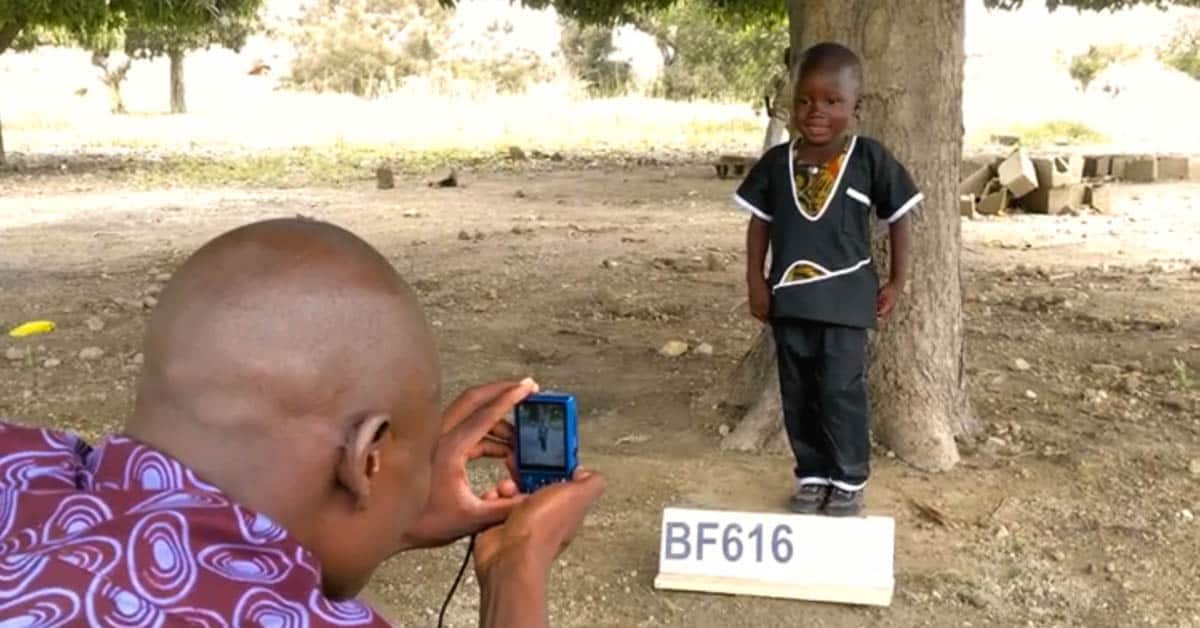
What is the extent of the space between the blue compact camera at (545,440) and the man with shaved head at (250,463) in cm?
71

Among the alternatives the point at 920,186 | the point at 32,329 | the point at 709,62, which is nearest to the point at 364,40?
the point at 709,62

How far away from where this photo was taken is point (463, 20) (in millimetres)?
52781

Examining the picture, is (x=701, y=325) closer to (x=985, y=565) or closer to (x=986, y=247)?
(x=985, y=565)

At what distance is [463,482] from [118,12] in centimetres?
1450

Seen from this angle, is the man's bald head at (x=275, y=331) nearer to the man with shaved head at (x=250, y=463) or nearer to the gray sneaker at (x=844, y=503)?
the man with shaved head at (x=250, y=463)

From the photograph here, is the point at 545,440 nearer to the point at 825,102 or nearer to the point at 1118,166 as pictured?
the point at 825,102

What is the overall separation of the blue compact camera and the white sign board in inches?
59.3

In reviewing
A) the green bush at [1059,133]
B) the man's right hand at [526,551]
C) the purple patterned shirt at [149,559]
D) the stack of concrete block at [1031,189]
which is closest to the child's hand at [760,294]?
the man's right hand at [526,551]

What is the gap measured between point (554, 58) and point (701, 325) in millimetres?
41272

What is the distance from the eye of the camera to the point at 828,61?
11.2 feet

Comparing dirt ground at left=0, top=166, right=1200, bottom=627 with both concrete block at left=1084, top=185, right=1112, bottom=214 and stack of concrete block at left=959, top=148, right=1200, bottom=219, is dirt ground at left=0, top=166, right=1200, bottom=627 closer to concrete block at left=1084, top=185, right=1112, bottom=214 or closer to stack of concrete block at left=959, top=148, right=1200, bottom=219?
concrete block at left=1084, top=185, right=1112, bottom=214

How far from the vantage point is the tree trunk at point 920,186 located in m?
4.09

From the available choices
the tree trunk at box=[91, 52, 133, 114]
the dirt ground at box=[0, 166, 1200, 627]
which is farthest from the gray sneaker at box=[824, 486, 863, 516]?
the tree trunk at box=[91, 52, 133, 114]

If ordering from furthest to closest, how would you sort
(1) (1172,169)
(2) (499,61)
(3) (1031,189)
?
(2) (499,61) → (1) (1172,169) → (3) (1031,189)
